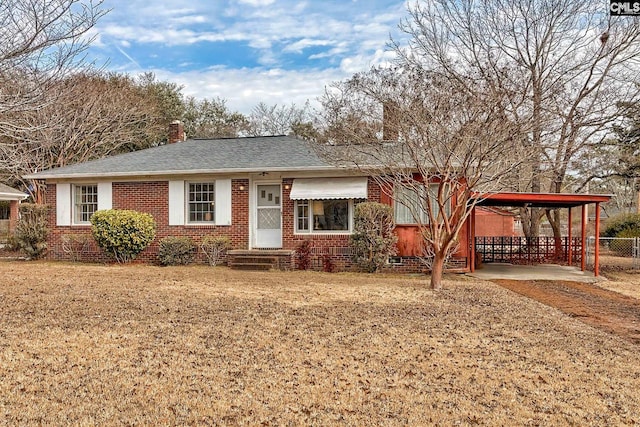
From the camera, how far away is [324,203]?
1386 centimetres

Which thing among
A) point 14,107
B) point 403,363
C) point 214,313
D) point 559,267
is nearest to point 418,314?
point 403,363

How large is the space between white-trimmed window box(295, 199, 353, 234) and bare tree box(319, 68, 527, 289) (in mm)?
2909

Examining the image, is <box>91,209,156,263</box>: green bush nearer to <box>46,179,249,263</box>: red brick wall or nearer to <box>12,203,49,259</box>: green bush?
<box>46,179,249,263</box>: red brick wall

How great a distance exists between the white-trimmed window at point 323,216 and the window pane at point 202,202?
2.69 metres

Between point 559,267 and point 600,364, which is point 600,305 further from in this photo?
point 559,267

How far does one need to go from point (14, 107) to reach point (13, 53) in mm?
668

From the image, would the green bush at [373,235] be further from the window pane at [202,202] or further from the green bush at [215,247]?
the window pane at [202,202]

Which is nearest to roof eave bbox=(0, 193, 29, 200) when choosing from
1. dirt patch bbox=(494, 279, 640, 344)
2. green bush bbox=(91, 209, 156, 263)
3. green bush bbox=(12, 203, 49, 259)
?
green bush bbox=(12, 203, 49, 259)

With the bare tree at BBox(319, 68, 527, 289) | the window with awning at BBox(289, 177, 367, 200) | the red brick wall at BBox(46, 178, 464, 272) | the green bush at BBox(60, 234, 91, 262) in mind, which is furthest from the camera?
the green bush at BBox(60, 234, 91, 262)

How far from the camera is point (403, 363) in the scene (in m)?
5.06

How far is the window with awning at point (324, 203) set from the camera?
1323cm

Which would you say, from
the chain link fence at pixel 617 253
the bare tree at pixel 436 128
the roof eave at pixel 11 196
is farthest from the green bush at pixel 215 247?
the roof eave at pixel 11 196

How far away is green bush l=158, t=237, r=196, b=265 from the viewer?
13945mm

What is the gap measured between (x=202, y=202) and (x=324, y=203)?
3760 millimetres
